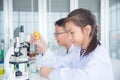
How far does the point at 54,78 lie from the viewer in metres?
1.10

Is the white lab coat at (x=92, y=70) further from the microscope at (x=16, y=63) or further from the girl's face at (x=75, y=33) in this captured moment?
the microscope at (x=16, y=63)

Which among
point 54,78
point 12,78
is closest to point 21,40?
point 12,78

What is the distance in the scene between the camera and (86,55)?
1.16 metres

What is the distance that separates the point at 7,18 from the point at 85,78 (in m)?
3.88

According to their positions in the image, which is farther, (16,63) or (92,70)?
(16,63)

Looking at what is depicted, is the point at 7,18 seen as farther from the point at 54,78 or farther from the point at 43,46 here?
the point at 54,78

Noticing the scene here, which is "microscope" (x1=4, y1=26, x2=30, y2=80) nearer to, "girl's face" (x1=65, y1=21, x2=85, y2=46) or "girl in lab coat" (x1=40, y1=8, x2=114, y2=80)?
"girl in lab coat" (x1=40, y1=8, x2=114, y2=80)

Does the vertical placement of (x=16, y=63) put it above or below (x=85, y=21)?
below

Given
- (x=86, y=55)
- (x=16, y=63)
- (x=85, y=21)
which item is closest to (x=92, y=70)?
(x=86, y=55)

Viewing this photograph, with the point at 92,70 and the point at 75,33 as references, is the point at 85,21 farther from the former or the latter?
the point at 92,70

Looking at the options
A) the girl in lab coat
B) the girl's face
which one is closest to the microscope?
the girl in lab coat

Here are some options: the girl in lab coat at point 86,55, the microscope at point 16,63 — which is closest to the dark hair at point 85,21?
the girl in lab coat at point 86,55

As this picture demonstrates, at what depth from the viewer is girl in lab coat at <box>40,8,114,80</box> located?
3.37 feet

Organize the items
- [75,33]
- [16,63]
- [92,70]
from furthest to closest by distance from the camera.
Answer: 1. [16,63]
2. [75,33]
3. [92,70]
